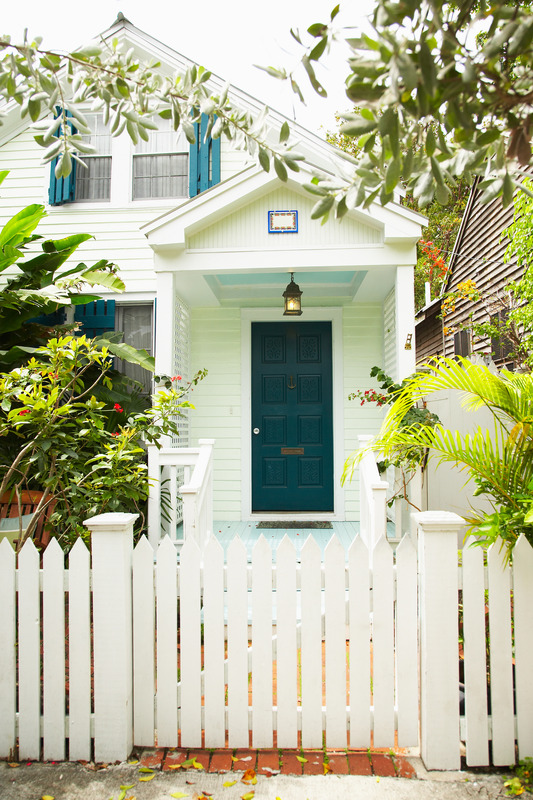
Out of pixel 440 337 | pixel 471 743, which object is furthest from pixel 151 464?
A: pixel 440 337

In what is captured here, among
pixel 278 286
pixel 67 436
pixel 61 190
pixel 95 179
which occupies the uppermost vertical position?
pixel 95 179

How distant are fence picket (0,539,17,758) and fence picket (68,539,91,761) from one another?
0.28 metres

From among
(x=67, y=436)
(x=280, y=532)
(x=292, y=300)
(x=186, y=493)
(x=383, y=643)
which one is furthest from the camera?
(x=280, y=532)

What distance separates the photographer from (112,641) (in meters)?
2.47

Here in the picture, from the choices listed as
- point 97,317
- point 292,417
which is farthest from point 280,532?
point 97,317

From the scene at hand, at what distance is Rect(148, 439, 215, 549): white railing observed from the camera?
13.5 ft

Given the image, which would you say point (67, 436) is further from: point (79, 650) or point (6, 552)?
point (79, 650)

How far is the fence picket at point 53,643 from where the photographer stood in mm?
2506

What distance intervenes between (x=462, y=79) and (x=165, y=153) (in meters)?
6.49

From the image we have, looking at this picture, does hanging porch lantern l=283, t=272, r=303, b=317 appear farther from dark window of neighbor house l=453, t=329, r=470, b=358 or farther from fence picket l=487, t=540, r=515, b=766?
fence picket l=487, t=540, r=515, b=766

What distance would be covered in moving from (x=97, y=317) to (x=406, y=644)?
5335mm

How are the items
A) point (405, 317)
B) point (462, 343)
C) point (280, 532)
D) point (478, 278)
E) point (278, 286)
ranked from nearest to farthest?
point (405, 317) → point (280, 532) → point (278, 286) → point (478, 278) → point (462, 343)

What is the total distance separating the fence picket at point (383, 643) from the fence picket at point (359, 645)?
39 mm

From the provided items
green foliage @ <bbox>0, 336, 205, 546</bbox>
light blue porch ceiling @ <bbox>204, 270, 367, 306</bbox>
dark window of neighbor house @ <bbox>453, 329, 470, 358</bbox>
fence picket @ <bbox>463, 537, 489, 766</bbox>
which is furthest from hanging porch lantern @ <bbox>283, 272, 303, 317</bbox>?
fence picket @ <bbox>463, 537, 489, 766</bbox>
